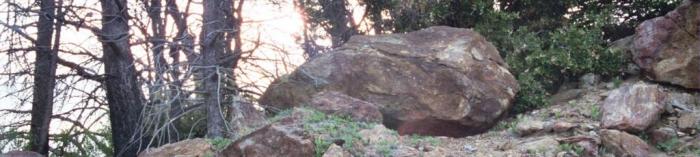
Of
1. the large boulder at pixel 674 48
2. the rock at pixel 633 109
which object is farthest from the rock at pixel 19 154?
the large boulder at pixel 674 48

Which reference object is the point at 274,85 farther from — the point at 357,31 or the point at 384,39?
the point at 357,31

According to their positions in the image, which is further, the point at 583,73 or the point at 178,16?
the point at 178,16

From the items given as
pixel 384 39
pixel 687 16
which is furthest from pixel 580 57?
pixel 384 39

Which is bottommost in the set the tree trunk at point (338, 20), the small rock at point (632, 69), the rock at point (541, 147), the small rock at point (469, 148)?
the small rock at point (469, 148)

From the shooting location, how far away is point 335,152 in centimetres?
581

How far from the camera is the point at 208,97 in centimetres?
773

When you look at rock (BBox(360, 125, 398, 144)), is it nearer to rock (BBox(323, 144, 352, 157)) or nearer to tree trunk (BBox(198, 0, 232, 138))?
rock (BBox(323, 144, 352, 157))

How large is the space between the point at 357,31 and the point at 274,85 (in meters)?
4.56

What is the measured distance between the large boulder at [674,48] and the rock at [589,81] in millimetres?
574

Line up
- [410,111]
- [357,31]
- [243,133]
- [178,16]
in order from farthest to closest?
1. [357,31]
2. [178,16]
3. [410,111]
4. [243,133]

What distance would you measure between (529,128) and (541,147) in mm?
626

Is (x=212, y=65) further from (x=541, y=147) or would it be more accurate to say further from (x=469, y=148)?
(x=541, y=147)

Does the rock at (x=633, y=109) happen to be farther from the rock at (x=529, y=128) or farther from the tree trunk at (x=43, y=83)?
the tree trunk at (x=43, y=83)

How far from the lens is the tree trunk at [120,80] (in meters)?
8.63
